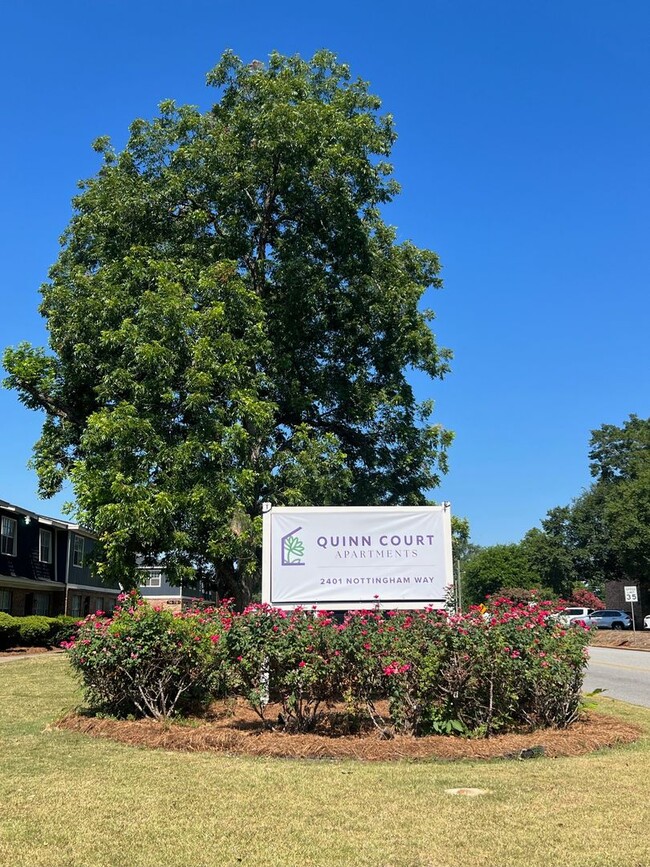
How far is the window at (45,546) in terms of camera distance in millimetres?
32938

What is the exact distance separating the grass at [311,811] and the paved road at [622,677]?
5592mm

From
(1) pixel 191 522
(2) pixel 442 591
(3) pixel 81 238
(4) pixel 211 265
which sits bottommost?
(2) pixel 442 591

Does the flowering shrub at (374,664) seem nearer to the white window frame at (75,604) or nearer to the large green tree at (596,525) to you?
the white window frame at (75,604)

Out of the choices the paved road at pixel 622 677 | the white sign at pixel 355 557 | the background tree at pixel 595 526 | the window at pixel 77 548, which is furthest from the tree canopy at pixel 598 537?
the white sign at pixel 355 557

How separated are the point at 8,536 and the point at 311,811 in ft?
92.1

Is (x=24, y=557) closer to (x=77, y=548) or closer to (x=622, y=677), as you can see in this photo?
(x=77, y=548)

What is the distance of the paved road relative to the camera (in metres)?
13.7

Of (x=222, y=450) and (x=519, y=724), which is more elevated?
(x=222, y=450)

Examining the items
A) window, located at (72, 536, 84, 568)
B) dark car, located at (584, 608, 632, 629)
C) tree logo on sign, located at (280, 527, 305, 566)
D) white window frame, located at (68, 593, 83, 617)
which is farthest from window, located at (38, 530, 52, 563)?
dark car, located at (584, 608, 632, 629)

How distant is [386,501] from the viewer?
60.8 feet

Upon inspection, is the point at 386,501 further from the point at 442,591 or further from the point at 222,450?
the point at 442,591

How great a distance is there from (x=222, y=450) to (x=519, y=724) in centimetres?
821

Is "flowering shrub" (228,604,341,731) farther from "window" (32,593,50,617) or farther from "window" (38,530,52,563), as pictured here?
"window" (32,593,50,617)

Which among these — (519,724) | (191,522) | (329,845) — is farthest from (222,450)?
(329,845)
